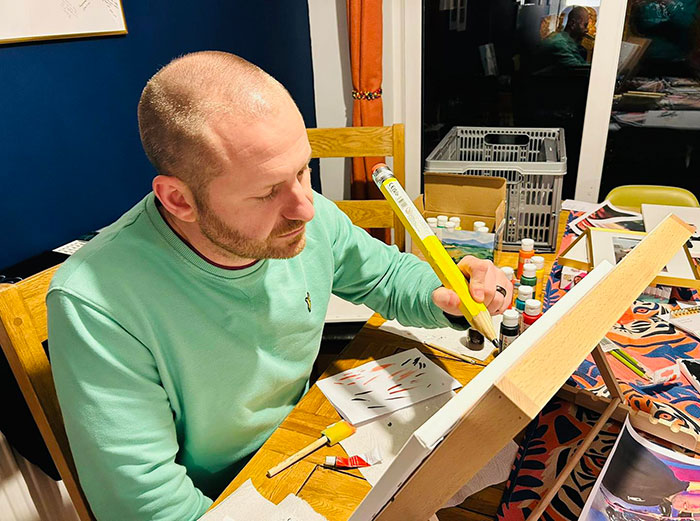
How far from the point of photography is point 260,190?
2.59 ft

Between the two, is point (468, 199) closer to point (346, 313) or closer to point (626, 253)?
point (626, 253)

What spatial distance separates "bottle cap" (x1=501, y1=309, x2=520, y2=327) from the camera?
1003 mm

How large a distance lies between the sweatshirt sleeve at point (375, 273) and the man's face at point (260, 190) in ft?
0.93

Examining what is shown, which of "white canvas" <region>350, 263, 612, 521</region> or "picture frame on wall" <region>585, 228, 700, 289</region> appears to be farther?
"picture frame on wall" <region>585, 228, 700, 289</region>

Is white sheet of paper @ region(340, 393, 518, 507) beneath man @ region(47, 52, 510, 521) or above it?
beneath

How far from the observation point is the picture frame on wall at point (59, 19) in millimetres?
1263

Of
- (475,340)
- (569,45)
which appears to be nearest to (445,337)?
(475,340)

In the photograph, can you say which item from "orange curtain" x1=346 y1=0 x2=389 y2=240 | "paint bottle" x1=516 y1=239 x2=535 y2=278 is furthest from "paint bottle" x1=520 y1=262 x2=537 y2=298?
"orange curtain" x1=346 y1=0 x2=389 y2=240

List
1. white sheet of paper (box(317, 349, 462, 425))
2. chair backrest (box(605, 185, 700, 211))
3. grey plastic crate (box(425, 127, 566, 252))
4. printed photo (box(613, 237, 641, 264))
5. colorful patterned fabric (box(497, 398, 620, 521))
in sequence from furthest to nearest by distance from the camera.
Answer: chair backrest (box(605, 185, 700, 211)) → grey plastic crate (box(425, 127, 566, 252)) → printed photo (box(613, 237, 641, 264)) → white sheet of paper (box(317, 349, 462, 425)) → colorful patterned fabric (box(497, 398, 620, 521))

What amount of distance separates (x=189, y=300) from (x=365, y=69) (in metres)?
1.91

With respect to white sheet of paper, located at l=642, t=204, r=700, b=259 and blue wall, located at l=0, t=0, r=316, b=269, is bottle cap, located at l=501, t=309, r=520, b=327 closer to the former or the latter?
white sheet of paper, located at l=642, t=204, r=700, b=259

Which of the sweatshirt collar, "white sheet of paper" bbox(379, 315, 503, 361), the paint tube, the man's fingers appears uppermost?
the sweatshirt collar

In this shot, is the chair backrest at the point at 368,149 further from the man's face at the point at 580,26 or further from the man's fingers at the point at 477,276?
the man's face at the point at 580,26

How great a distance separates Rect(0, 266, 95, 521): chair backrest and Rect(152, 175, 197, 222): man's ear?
0.78 feet
